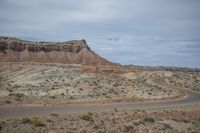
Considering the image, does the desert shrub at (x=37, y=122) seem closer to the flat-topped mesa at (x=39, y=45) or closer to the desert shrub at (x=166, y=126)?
the desert shrub at (x=166, y=126)

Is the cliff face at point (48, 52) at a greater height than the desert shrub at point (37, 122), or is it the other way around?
the cliff face at point (48, 52)

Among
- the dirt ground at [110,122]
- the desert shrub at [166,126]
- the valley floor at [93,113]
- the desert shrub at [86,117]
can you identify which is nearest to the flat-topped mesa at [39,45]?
the valley floor at [93,113]

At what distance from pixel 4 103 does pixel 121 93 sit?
66.6ft

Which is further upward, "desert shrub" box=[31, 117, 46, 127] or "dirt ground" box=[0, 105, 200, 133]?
"desert shrub" box=[31, 117, 46, 127]

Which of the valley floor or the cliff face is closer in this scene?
the valley floor

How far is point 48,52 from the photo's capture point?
174m

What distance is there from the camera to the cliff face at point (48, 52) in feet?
541

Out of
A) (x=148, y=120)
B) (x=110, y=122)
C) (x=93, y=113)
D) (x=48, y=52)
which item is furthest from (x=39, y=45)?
(x=110, y=122)

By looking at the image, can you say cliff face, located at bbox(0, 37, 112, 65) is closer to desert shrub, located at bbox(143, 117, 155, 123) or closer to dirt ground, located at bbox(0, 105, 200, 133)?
dirt ground, located at bbox(0, 105, 200, 133)

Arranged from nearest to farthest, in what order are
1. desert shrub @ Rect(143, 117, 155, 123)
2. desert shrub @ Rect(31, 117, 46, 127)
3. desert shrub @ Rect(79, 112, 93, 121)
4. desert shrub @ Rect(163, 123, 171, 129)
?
desert shrub @ Rect(31, 117, 46, 127) → desert shrub @ Rect(79, 112, 93, 121) → desert shrub @ Rect(163, 123, 171, 129) → desert shrub @ Rect(143, 117, 155, 123)

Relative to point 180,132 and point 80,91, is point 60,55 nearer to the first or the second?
point 80,91

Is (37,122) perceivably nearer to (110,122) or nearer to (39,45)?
(110,122)

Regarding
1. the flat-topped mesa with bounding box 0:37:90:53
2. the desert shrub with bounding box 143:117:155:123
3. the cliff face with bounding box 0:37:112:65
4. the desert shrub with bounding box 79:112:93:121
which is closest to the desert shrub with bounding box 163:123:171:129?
the desert shrub with bounding box 143:117:155:123

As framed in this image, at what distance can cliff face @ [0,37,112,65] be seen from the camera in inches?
6496
